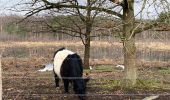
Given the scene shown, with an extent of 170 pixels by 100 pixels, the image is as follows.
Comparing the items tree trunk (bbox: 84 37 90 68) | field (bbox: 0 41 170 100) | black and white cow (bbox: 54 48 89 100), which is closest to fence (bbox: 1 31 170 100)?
field (bbox: 0 41 170 100)

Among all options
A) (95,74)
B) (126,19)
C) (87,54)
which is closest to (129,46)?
(126,19)

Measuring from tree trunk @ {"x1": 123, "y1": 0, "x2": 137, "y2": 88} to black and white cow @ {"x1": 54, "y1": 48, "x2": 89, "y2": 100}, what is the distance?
1.30 metres

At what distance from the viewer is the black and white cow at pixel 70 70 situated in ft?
34.1

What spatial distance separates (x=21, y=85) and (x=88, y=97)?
9.75 ft

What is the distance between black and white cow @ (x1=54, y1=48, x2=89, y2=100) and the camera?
34.1 feet

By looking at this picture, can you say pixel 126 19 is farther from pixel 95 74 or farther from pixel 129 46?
pixel 95 74

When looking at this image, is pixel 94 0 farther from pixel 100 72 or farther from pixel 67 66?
pixel 100 72

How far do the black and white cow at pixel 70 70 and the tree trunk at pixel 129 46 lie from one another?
4.27 ft

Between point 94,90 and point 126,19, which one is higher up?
point 126,19

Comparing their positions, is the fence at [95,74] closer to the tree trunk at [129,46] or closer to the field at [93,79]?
the field at [93,79]

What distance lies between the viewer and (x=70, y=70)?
11.6 meters

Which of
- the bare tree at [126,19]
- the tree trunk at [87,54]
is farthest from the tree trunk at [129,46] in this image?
the tree trunk at [87,54]

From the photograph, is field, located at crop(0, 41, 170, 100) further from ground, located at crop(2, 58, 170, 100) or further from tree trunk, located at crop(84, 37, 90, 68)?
tree trunk, located at crop(84, 37, 90, 68)

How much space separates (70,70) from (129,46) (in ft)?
5.69
